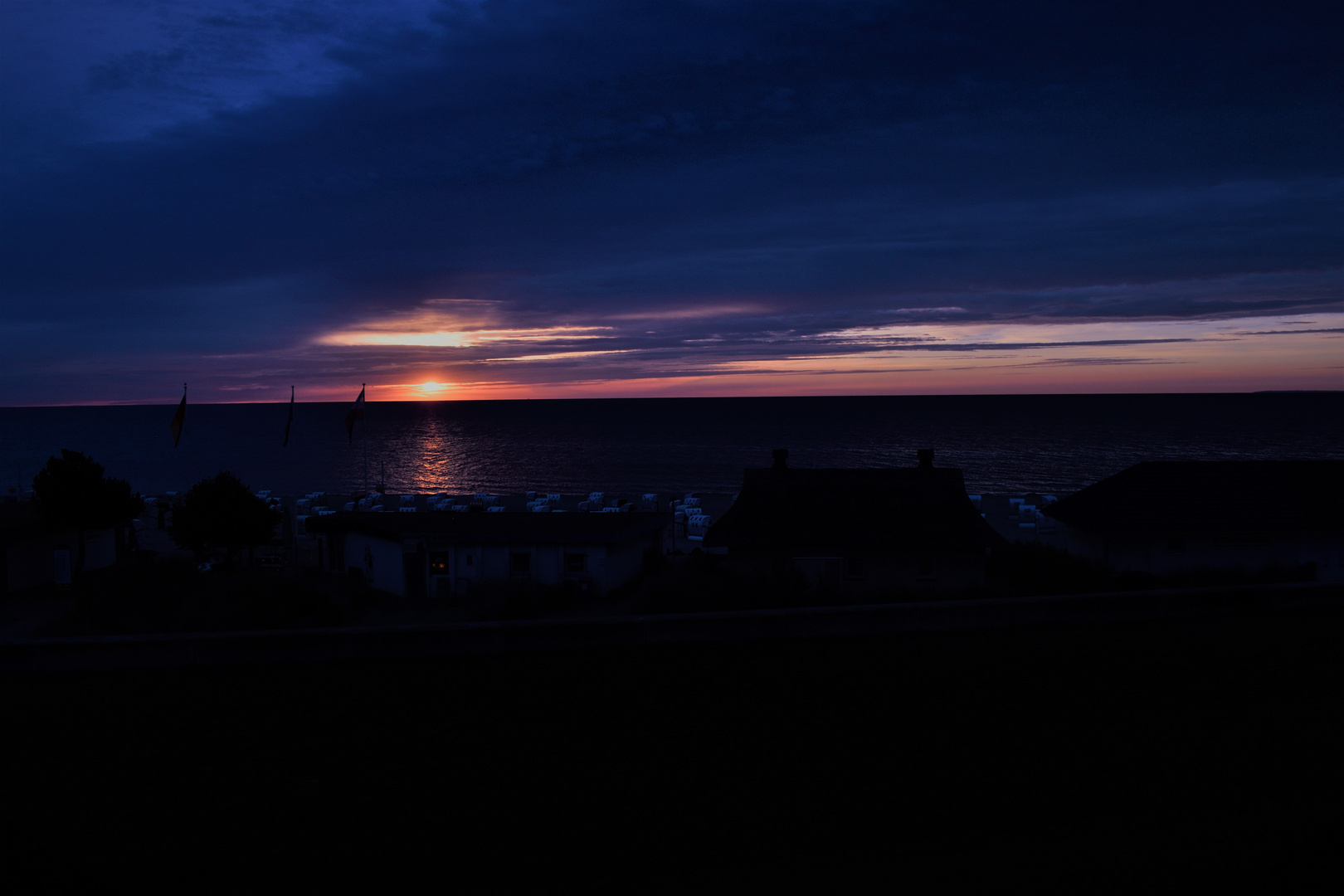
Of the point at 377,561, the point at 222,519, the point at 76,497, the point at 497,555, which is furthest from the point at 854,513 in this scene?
the point at 76,497

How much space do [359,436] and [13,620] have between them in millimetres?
165393

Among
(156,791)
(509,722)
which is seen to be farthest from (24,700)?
(509,722)

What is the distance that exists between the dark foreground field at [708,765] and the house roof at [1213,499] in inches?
653

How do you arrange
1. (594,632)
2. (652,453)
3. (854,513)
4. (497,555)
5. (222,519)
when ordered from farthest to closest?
(652,453) → (222,519) → (497,555) → (854,513) → (594,632)

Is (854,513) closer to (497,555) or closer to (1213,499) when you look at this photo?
(497,555)

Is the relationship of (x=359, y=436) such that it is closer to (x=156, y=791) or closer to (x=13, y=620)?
(x=13, y=620)

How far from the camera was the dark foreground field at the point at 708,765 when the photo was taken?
602 centimetres

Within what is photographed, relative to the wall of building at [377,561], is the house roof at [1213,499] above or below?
above

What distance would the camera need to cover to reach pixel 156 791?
741cm

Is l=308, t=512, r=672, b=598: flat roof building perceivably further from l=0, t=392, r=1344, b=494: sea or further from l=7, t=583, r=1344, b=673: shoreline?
l=0, t=392, r=1344, b=494: sea

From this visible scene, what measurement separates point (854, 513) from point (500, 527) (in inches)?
475

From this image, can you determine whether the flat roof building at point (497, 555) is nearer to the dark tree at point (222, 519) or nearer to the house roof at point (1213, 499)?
the dark tree at point (222, 519)

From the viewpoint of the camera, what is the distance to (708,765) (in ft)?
25.4

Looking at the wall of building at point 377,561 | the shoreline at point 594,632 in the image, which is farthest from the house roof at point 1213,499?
the wall of building at point 377,561
